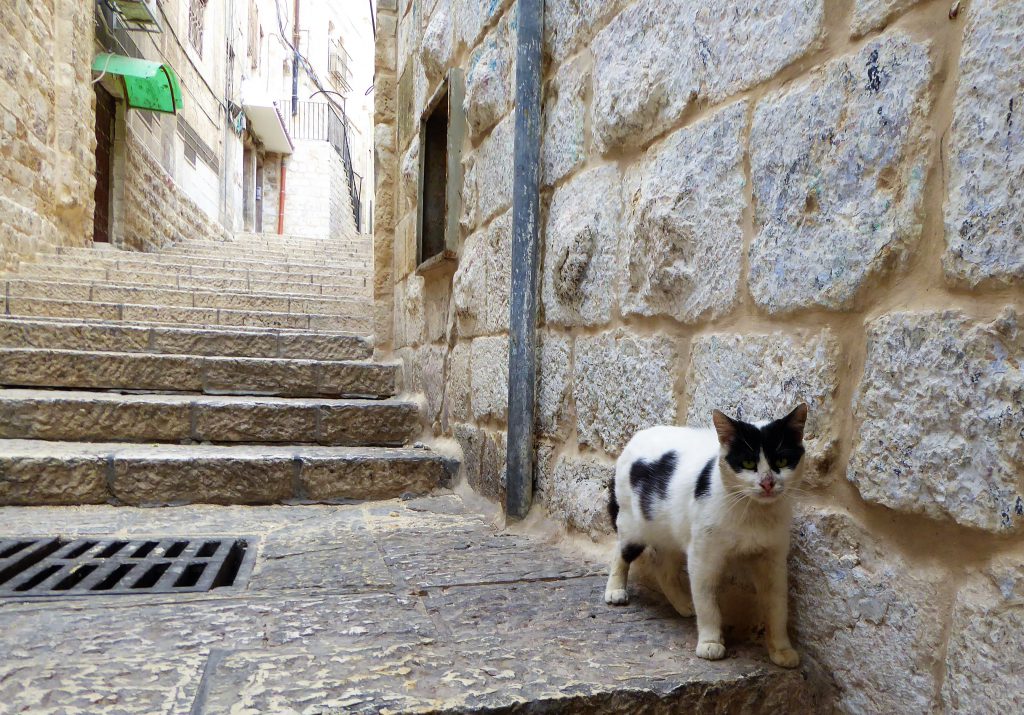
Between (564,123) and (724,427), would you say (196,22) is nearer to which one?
(564,123)

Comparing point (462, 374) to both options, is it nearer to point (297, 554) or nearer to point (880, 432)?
point (297, 554)

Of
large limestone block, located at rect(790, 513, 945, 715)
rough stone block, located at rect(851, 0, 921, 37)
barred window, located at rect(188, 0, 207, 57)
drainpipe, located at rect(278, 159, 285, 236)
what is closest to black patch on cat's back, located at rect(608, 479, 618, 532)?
large limestone block, located at rect(790, 513, 945, 715)

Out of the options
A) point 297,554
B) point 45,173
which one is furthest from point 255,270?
point 297,554

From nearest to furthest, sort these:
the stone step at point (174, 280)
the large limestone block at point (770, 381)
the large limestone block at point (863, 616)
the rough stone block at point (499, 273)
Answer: the large limestone block at point (863, 616), the large limestone block at point (770, 381), the rough stone block at point (499, 273), the stone step at point (174, 280)

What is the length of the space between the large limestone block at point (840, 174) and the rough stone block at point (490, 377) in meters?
1.35

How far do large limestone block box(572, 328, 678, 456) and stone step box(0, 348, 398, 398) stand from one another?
226cm

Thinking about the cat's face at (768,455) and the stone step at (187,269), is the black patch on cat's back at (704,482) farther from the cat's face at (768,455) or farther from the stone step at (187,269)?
the stone step at (187,269)

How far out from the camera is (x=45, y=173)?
22.1 ft

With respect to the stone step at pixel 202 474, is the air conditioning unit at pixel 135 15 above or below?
above

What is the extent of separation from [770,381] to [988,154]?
1.96 feet

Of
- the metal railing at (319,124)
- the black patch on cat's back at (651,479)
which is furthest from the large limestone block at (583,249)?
the metal railing at (319,124)

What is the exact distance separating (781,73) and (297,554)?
191 centimetres

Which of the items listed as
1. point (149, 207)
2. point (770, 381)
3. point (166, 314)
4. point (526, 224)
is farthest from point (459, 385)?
point (149, 207)

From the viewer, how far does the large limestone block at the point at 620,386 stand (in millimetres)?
1866
